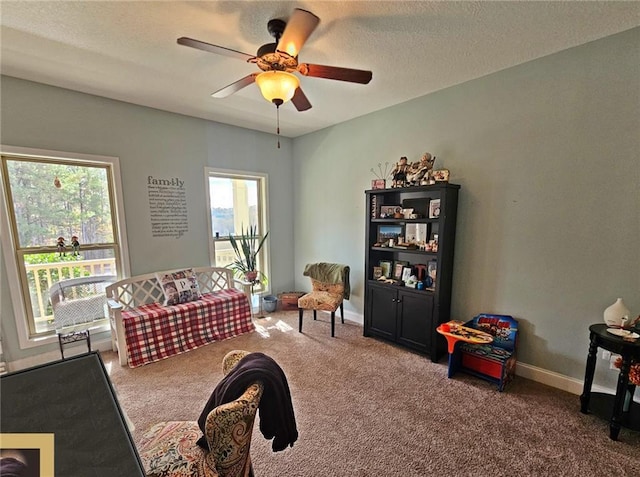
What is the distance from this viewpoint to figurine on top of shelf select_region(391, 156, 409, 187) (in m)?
3.07

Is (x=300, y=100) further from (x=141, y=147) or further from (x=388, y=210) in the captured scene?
(x=141, y=147)

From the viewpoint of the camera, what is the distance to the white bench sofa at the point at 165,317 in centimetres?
281

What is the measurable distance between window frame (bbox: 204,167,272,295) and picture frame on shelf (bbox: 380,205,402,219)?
6.55 feet

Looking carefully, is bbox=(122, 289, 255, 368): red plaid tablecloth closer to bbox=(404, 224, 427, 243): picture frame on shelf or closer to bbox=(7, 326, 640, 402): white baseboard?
bbox=(7, 326, 640, 402): white baseboard

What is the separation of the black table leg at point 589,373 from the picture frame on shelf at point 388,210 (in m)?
1.93

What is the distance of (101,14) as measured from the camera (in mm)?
1773

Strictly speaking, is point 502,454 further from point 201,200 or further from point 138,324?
point 201,200

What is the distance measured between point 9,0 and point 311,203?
134 inches

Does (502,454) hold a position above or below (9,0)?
below

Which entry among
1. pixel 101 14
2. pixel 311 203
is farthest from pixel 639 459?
pixel 101 14

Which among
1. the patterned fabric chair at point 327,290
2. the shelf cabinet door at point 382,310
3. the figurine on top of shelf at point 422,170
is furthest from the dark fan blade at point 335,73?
the patterned fabric chair at point 327,290

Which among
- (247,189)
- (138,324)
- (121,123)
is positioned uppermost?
(121,123)

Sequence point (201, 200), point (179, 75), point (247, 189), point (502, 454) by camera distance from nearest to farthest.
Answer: point (502, 454) < point (179, 75) < point (201, 200) < point (247, 189)

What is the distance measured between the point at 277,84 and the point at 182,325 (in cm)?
269
